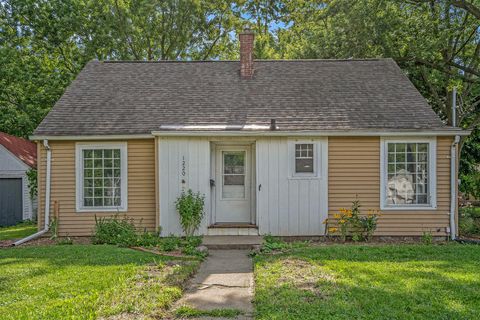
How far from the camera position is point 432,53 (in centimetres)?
1327

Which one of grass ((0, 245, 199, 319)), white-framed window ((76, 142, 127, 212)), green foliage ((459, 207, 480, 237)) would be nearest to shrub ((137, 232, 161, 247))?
grass ((0, 245, 199, 319))

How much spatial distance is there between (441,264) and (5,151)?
15558 mm

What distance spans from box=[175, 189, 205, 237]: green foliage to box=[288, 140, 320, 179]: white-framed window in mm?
2190

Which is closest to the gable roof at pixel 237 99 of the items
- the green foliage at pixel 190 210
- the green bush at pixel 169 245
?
the green foliage at pixel 190 210

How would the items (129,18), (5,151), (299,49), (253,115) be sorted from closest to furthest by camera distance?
(253,115)
(5,151)
(299,49)
(129,18)

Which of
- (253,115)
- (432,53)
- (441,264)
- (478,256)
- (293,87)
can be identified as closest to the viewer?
(441,264)

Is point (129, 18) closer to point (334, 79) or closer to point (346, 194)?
point (334, 79)

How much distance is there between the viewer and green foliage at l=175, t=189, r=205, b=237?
8594 millimetres

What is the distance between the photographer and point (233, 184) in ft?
32.0

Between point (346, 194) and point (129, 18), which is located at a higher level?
point (129, 18)

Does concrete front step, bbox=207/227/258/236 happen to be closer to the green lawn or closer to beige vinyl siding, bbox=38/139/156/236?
beige vinyl siding, bbox=38/139/156/236

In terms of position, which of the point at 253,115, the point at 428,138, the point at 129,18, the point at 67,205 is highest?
the point at 129,18

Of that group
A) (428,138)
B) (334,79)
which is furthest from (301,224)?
(334,79)

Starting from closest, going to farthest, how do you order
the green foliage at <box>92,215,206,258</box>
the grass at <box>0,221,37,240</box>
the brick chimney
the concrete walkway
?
the concrete walkway, the green foliage at <box>92,215,206,258</box>, the grass at <box>0,221,37,240</box>, the brick chimney
